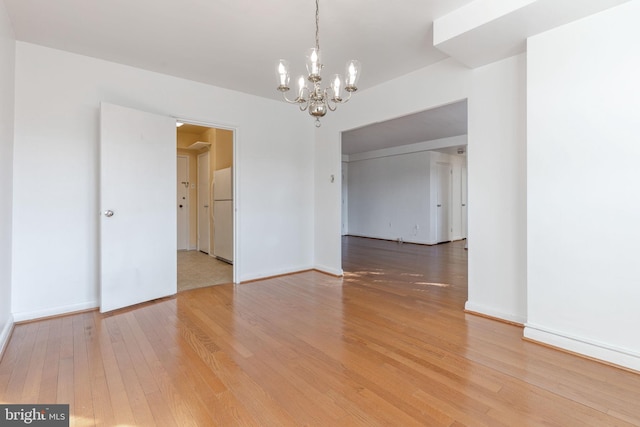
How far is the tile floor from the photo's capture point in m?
3.90

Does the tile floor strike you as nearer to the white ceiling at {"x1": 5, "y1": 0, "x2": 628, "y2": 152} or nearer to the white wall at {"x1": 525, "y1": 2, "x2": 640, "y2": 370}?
the white ceiling at {"x1": 5, "y1": 0, "x2": 628, "y2": 152}

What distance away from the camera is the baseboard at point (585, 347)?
74.3 inches

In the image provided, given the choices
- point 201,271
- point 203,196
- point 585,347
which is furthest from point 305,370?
point 203,196

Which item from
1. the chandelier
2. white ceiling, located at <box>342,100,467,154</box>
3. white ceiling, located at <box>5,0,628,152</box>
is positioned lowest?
the chandelier

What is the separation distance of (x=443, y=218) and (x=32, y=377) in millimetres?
7479

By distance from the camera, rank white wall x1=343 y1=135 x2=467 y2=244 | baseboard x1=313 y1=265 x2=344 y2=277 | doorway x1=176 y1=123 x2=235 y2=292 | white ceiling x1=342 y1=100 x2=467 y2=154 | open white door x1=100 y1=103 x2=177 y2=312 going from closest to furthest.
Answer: open white door x1=100 y1=103 x2=177 y2=312 < baseboard x1=313 y1=265 x2=344 y2=277 < doorway x1=176 y1=123 x2=235 y2=292 < white ceiling x1=342 y1=100 x2=467 y2=154 < white wall x1=343 y1=135 x2=467 y2=244

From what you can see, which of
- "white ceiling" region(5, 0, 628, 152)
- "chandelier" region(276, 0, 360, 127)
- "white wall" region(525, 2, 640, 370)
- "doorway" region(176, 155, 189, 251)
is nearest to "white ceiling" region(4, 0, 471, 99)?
"white ceiling" region(5, 0, 628, 152)

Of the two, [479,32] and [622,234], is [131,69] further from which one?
[622,234]

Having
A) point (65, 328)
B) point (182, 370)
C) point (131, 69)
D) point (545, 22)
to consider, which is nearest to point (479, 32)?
point (545, 22)

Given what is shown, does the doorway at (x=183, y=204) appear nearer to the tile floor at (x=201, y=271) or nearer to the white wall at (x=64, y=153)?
the tile floor at (x=201, y=271)

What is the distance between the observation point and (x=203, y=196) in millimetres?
6387

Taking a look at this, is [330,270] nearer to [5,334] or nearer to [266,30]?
[266,30]

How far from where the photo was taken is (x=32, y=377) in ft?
5.87

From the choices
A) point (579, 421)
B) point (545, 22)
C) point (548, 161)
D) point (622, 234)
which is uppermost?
point (545, 22)
